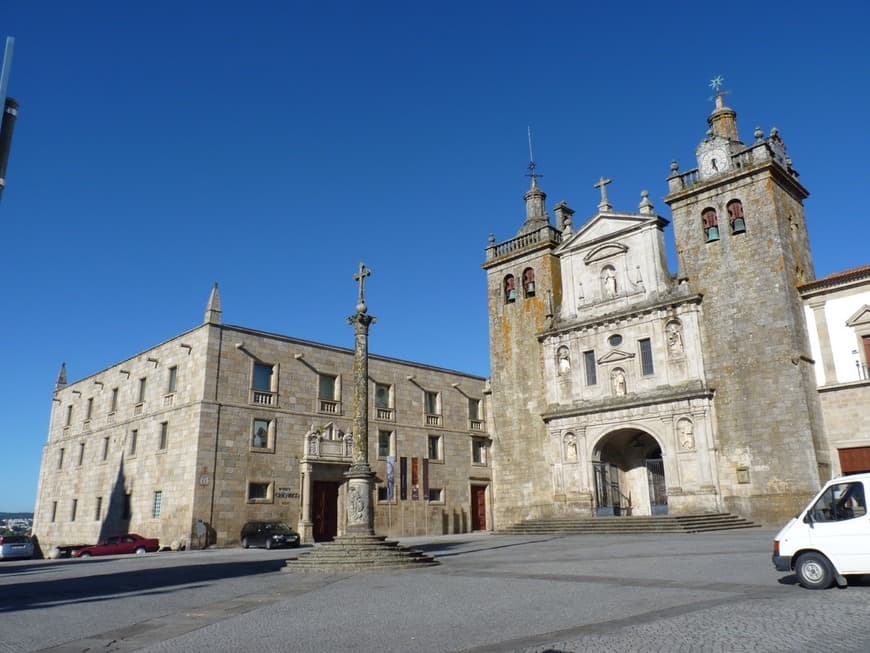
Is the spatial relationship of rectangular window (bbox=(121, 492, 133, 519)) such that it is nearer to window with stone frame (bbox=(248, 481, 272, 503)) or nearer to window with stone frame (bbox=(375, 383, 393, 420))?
window with stone frame (bbox=(248, 481, 272, 503))

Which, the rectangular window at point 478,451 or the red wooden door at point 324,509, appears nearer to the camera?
the red wooden door at point 324,509

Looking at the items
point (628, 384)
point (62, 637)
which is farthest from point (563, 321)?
point (62, 637)

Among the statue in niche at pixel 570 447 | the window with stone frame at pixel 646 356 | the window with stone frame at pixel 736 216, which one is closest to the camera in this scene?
the window with stone frame at pixel 736 216

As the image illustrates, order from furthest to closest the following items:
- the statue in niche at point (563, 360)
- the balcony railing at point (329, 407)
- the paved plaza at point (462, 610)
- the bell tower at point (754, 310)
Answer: the statue in niche at point (563, 360) < the balcony railing at point (329, 407) < the bell tower at point (754, 310) < the paved plaza at point (462, 610)

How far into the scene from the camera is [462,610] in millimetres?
9031

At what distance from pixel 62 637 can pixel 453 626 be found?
4647mm

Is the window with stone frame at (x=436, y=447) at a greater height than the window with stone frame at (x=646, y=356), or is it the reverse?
the window with stone frame at (x=646, y=356)

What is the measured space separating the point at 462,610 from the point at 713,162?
1056 inches

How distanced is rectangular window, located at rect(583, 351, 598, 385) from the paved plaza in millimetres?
17457

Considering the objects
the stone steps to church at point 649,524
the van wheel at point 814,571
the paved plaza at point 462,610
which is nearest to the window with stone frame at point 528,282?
the stone steps to church at point 649,524

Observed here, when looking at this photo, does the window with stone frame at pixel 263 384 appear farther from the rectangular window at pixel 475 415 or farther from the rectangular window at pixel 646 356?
the rectangular window at pixel 646 356

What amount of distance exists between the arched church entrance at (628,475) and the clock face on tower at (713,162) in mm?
12159

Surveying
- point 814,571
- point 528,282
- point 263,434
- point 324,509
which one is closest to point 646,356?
point 528,282

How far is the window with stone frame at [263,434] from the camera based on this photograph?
3025cm
